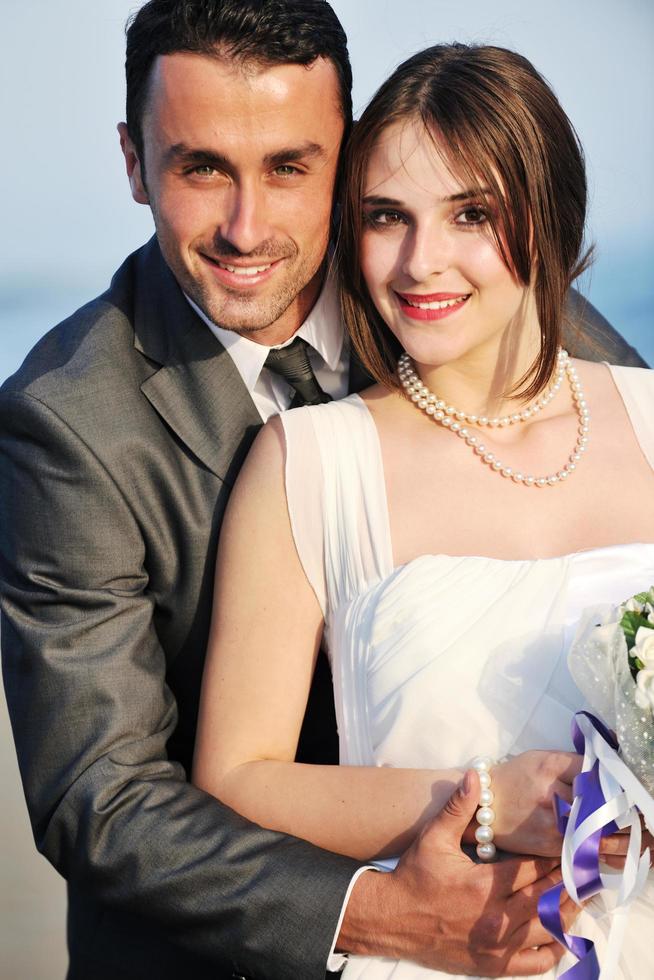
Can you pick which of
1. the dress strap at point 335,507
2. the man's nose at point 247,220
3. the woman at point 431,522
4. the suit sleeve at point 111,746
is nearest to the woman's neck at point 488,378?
the woman at point 431,522

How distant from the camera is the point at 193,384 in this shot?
2539 millimetres

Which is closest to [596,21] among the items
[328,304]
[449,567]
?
[328,304]

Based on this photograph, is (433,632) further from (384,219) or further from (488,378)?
(384,219)

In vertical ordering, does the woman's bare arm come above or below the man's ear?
below

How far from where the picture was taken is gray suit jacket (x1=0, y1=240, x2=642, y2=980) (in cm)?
221

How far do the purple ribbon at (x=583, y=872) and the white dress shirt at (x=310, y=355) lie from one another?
3.52 feet

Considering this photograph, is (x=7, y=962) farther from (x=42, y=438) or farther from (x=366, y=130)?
(x=366, y=130)

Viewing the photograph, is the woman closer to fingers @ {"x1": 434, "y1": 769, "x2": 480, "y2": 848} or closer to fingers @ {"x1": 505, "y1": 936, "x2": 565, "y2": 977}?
fingers @ {"x1": 434, "y1": 769, "x2": 480, "y2": 848}

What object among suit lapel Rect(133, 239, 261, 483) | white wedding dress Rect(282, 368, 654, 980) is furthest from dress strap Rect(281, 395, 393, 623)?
suit lapel Rect(133, 239, 261, 483)

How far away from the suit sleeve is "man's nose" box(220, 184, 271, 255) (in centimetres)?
52

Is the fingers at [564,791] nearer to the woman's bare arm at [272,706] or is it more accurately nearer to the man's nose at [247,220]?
the woman's bare arm at [272,706]

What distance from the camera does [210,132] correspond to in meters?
2.40

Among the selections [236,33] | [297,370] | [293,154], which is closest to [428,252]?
[293,154]

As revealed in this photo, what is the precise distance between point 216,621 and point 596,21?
774 cm
